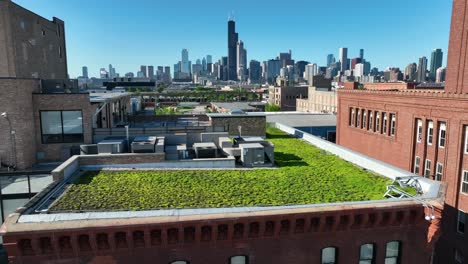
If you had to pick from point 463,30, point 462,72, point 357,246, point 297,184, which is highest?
point 463,30

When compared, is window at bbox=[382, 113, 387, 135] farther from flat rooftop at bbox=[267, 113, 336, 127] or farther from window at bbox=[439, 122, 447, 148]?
flat rooftop at bbox=[267, 113, 336, 127]

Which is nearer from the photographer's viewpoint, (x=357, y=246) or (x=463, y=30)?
(x=357, y=246)

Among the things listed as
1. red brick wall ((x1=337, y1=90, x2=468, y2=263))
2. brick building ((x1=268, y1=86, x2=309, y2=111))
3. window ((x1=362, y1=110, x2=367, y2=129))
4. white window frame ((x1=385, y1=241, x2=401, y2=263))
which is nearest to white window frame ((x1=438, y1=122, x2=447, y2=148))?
red brick wall ((x1=337, y1=90, x2=468, y2=263))

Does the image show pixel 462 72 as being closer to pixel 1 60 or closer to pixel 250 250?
pixel 250 250

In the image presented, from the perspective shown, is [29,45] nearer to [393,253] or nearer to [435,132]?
[393,253]

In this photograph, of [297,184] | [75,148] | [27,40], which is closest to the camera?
[297,184]

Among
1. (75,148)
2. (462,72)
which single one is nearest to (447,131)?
(462,72)

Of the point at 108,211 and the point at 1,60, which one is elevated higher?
the point at 1,60
